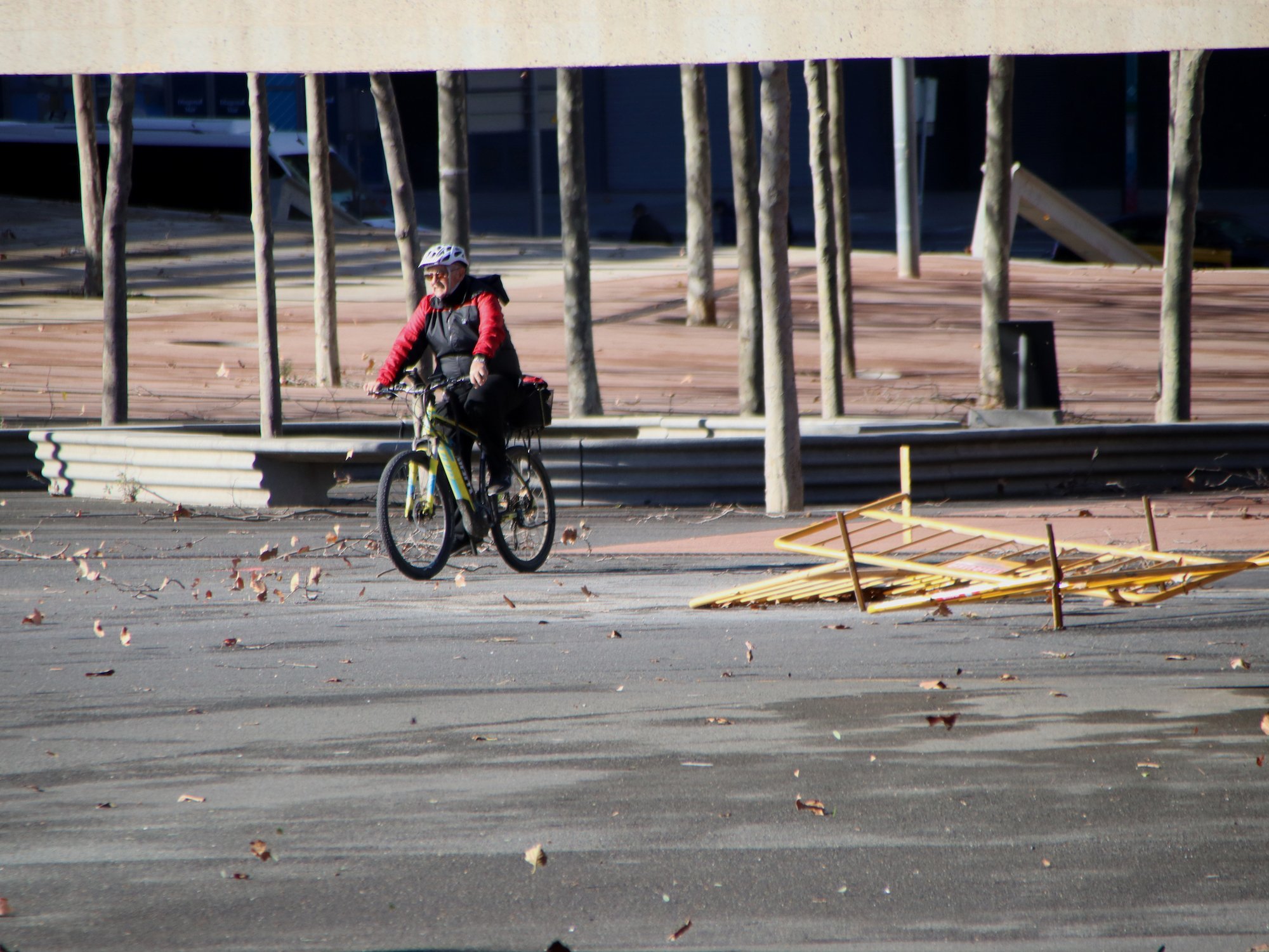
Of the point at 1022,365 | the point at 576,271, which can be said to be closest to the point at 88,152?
the point at 576,271

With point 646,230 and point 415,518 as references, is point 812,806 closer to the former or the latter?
point 415,518

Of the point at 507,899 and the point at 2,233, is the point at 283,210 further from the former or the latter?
the point at 507,899

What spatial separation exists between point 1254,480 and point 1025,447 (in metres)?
2.11

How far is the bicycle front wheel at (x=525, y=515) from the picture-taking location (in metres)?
10.4

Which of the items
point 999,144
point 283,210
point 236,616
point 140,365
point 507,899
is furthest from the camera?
point 283,210

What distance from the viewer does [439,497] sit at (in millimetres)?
10023

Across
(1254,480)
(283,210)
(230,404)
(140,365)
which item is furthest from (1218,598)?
(283,210)

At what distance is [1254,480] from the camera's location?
1431 centimetres

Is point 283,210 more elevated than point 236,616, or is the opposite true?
point 283,210

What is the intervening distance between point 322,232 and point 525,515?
11.5 meters

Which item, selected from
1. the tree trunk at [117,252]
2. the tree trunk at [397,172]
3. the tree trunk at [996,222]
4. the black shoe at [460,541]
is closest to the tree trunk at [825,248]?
the tree trunk at [996,222]

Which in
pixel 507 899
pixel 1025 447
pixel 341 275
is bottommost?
pixel 507 899

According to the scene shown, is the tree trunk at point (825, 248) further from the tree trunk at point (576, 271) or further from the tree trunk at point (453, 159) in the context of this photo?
the tree trunk at point (453, 159)

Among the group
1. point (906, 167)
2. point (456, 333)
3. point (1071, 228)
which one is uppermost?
point (906, 167)
